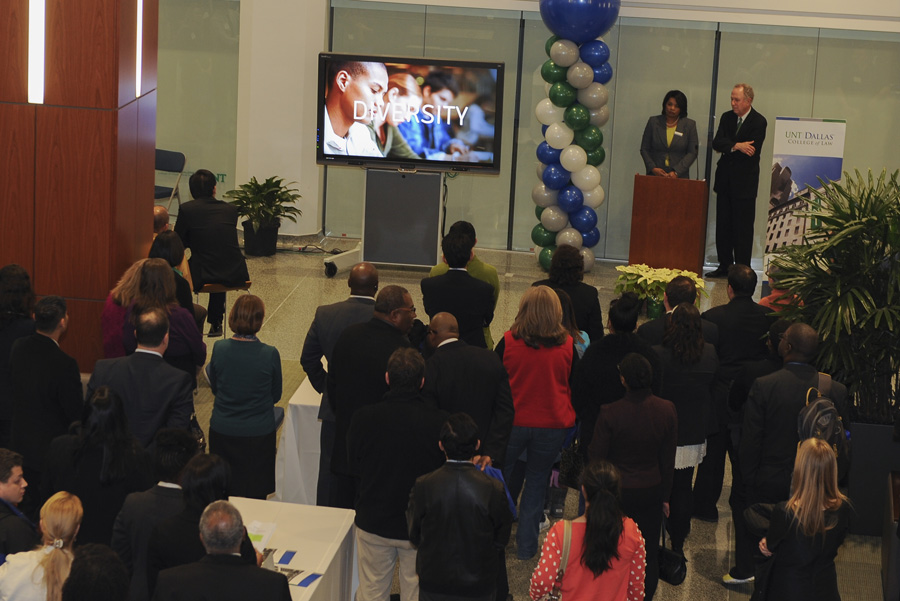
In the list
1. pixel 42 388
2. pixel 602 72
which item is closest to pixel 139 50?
pixel 42 388

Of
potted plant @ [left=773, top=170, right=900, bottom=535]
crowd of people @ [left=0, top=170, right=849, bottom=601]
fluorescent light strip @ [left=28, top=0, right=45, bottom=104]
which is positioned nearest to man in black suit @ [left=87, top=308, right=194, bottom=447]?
crowd of people @ [left=0, top=170, right=849, bottom=601]

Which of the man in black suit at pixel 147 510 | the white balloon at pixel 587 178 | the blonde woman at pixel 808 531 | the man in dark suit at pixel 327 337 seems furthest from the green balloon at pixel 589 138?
the man in black suit at pixel 147 510

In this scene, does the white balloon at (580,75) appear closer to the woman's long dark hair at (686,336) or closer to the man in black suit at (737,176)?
the man in black suit at (737,176)

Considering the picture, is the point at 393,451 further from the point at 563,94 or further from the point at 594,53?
the point at 594,53

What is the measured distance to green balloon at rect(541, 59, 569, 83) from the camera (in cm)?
1148

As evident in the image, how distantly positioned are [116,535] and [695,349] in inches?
116

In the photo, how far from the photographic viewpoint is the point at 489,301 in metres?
6.07

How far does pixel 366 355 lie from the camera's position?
495 centimetres

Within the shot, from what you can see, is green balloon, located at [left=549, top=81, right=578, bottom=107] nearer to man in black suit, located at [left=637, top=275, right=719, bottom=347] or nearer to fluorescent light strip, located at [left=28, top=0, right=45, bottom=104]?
man in black suit, located at [left=637, top=275, right=719, bottom=347]

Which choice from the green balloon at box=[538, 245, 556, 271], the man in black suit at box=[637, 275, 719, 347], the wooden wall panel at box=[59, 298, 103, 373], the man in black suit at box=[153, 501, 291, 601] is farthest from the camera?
the green balloon at box=[538, 245, 556, 271]

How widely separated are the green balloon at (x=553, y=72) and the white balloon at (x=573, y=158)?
2.41 ft

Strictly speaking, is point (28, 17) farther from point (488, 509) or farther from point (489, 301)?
point (488, 509)

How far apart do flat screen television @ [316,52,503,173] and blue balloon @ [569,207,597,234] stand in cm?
107

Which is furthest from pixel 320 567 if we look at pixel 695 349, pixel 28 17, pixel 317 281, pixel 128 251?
pixel 317 281
